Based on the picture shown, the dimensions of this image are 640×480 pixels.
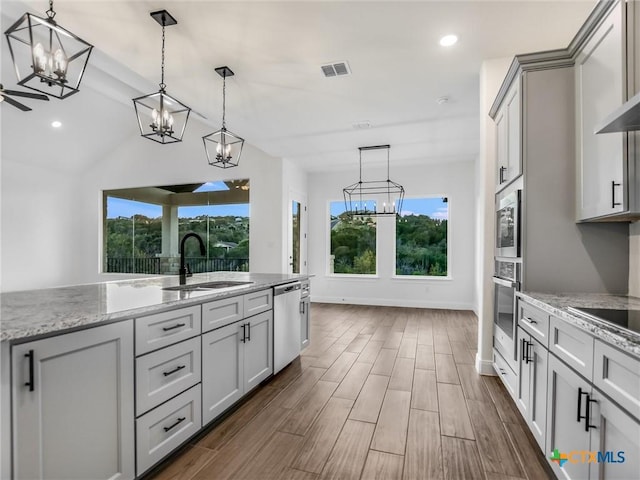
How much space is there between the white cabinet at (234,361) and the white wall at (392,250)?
4408mm

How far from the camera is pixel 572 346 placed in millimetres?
1438

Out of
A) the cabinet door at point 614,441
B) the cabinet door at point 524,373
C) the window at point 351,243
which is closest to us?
the cabinet door at point 614,441

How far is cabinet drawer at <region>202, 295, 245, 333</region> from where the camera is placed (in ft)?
6.78

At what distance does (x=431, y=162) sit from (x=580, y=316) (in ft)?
18.4

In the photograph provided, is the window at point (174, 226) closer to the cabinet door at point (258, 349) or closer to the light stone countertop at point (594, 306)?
the cabinet door at point (258, 349)

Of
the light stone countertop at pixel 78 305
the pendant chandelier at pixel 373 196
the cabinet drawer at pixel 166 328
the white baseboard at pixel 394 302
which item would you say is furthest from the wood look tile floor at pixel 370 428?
the pendant chandelier at pixel 373 196

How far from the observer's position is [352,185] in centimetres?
714

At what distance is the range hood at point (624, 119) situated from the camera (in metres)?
1.27

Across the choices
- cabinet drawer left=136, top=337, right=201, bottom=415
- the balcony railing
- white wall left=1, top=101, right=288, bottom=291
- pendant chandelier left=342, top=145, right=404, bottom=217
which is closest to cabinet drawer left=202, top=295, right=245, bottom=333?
cabinet drawer left=136, top=337, right=201, bottom=415

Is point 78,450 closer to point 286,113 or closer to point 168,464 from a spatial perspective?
point 168,464

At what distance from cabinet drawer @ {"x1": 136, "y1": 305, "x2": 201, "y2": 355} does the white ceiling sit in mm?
2180

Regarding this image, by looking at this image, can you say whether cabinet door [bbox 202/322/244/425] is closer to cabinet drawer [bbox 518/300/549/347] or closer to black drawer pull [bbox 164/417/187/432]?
black drawer pull [bbox 164/417/187/432]

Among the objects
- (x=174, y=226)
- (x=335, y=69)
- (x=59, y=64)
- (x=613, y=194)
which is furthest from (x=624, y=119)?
(x=174, y=226)

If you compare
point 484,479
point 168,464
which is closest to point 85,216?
point 168,464
